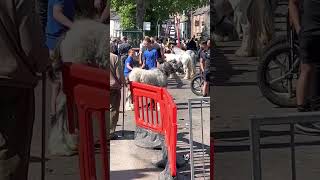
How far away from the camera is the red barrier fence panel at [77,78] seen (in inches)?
106

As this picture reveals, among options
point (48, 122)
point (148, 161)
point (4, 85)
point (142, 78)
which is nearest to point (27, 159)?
point (48, 122)

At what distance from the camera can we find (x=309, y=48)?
2703 millimetres

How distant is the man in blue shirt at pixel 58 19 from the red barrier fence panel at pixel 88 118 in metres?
0.29

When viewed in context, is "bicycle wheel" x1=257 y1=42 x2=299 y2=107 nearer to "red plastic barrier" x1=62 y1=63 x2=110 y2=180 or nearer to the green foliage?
"red plastic barrier" x1=62 y1=63 x2=110 y2=180

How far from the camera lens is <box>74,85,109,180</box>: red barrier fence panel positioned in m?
2.76

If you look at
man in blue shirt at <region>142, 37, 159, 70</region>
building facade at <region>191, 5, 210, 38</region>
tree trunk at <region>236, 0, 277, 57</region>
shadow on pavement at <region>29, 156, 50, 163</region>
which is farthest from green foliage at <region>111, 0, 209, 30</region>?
shadow on pavement at <region>29, 156, 50, 163</region>

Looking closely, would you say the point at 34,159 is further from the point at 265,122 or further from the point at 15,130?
the point at 265,122

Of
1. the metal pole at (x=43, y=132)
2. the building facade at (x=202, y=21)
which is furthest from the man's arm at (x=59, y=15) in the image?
the building facade at (x=202, y=21)

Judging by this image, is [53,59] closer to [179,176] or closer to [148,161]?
[179,176]

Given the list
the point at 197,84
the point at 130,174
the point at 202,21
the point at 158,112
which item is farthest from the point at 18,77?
the point at 202,21

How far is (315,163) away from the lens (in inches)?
113

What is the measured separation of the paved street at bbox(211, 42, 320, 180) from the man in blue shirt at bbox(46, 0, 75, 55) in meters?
0.80

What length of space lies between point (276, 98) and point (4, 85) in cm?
140

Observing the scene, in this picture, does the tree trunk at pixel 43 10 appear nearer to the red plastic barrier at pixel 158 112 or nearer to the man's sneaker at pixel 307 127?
the man's sneaker at pixel 307 127
